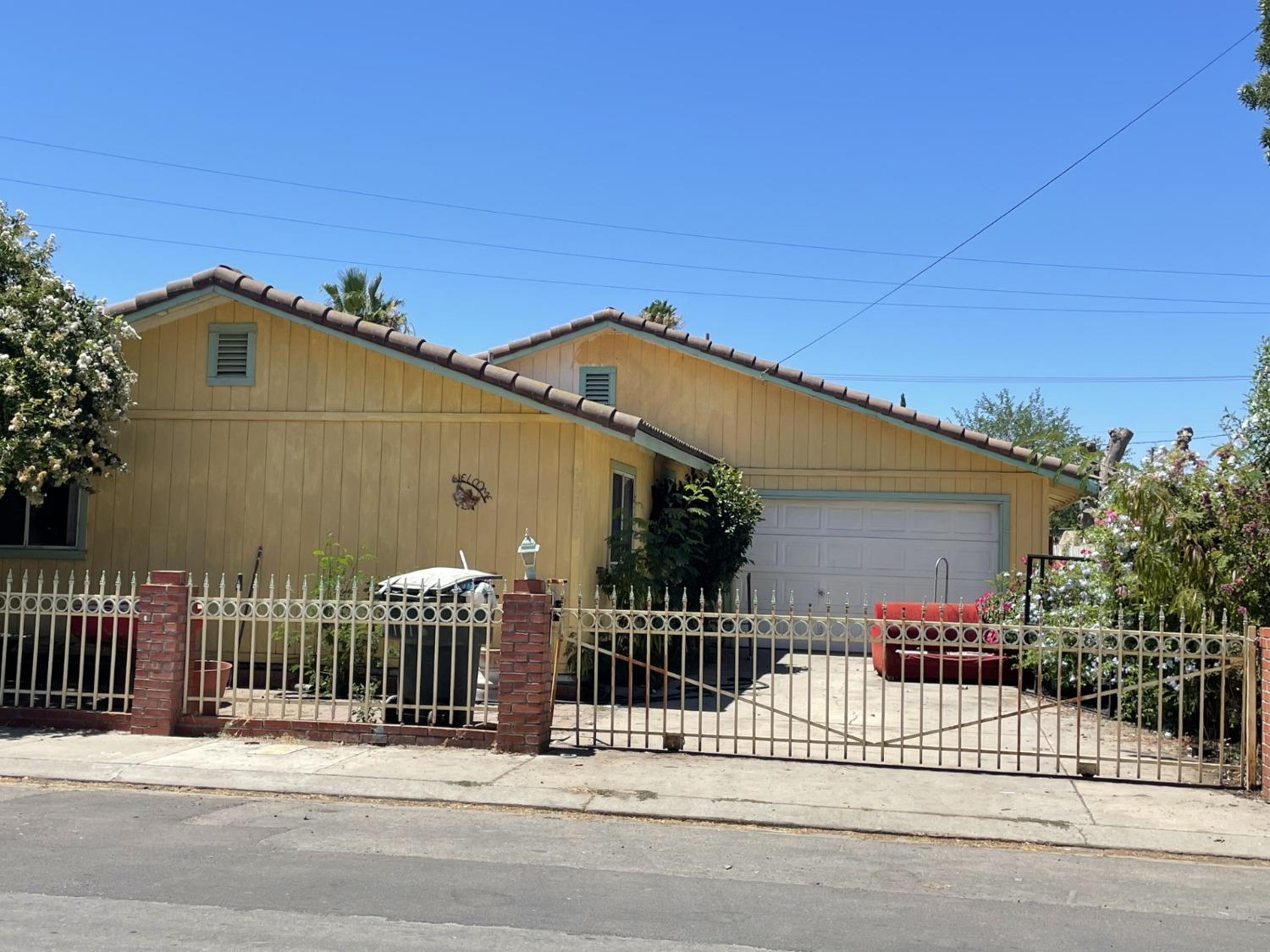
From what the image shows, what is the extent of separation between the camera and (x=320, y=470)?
13469 millimetres

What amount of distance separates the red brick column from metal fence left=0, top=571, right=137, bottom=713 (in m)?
8.64

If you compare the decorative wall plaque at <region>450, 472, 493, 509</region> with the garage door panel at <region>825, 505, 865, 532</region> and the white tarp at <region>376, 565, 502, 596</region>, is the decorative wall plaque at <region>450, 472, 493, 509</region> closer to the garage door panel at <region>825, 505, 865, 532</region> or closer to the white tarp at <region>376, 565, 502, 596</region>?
the white tarp at <region>376, 565, 502, 596</region>

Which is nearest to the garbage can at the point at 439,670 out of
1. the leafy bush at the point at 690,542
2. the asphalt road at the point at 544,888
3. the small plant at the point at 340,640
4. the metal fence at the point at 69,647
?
the small plant at the point at 340,640

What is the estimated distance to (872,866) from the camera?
6.64 m

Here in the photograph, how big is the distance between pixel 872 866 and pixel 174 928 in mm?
3687

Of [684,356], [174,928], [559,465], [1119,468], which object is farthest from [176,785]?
[684,356]

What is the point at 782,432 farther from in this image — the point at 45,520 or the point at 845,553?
A: the point at 45,520

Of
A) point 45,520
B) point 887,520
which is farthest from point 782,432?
point 45,520

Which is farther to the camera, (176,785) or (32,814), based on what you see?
(176,785)

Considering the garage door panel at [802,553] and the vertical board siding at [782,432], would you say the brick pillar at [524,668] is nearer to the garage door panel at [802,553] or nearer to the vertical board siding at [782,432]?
the garage door panel at [802,553]

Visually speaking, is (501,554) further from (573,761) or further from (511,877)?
(511,877)

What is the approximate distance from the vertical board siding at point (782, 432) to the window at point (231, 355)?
717 cm

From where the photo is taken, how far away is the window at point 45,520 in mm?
13953

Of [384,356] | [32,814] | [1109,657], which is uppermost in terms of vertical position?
[384,356]
